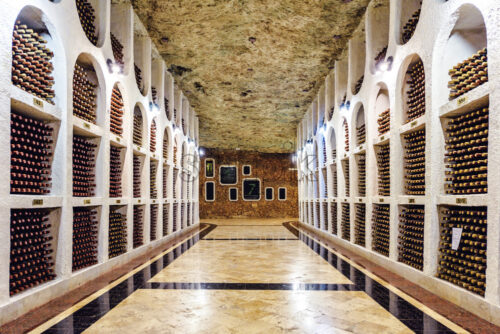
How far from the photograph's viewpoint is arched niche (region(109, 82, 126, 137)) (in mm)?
6082

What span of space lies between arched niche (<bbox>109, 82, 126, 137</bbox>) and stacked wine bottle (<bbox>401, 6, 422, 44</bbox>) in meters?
4.82

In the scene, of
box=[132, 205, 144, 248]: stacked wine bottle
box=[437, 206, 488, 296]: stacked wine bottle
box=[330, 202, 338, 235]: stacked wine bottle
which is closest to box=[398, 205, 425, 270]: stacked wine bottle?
box=[437, 206, 488, 296]: stacked wine bottle

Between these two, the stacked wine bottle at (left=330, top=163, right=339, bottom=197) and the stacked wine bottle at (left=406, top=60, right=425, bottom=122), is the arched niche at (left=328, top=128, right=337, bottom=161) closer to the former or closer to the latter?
the stacked wine bottle at (left=330, top=163, right=339, bottom=197)

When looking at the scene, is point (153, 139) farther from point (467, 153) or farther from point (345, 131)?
point (467, 153)

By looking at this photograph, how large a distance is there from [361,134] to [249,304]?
16.3 ft

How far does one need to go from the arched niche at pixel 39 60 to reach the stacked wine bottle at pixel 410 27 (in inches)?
186

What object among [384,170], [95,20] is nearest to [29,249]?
[95,20]

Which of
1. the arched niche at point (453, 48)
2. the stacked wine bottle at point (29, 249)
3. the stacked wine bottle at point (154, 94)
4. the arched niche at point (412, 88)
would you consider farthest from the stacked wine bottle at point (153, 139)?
the arched niche at point (453, 48)

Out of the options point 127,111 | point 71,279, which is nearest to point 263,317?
point 71,279

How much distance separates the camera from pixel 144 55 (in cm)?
800

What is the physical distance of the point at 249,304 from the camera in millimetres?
3738

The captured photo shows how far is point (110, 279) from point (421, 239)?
4.36 m

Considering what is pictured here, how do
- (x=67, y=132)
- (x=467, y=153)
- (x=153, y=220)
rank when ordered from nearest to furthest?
(x=467, y=153), (x=67, y=132), (x=153, y=220)

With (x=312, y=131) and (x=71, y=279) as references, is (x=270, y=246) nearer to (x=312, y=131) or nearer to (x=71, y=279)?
(x=71, y=279)
